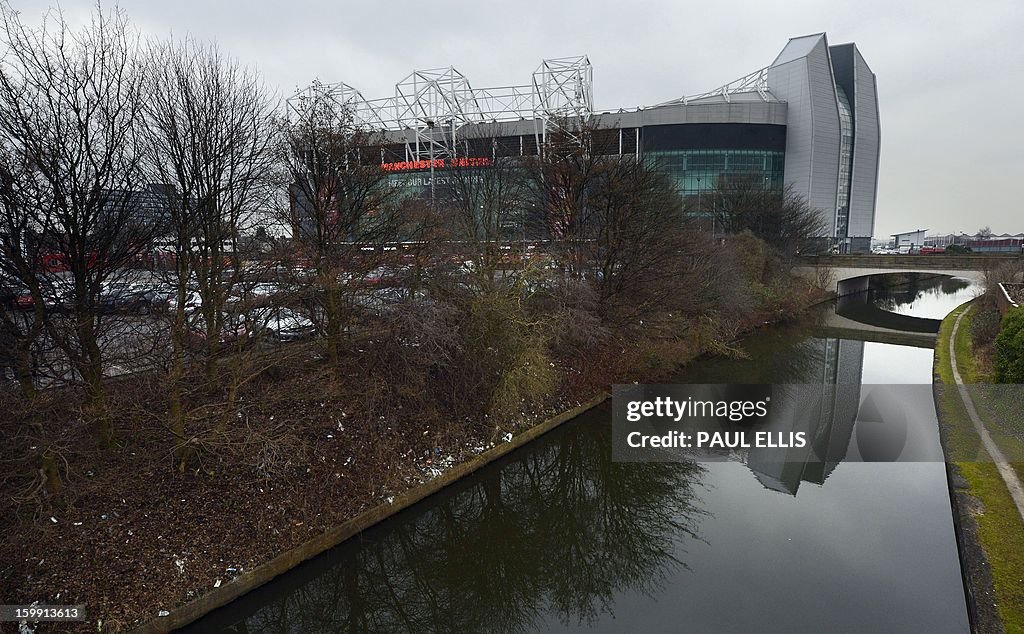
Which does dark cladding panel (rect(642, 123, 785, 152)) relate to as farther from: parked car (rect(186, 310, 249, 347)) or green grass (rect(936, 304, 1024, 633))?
parked car (rect(186, 310, 249, 347))

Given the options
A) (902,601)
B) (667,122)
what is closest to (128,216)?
(902,601)

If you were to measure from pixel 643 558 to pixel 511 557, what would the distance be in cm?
230

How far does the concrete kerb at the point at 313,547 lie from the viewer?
724 centimetres

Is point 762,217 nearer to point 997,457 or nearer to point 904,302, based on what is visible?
point 904,302

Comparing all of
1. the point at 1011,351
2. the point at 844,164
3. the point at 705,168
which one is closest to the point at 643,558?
the point at 1011,351

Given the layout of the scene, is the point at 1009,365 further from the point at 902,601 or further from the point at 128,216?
the point at 128,216

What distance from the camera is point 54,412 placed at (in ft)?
25.0

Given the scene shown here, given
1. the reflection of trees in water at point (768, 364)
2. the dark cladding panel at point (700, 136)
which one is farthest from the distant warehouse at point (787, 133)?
the reflection of trees in water at point (768, 364)

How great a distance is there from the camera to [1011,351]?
1288 centimetres

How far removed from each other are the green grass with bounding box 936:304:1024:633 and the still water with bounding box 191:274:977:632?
2.43ft

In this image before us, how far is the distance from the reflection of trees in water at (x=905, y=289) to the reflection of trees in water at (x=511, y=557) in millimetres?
36870

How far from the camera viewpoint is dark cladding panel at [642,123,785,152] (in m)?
54.5

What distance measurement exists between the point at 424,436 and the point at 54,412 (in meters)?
6.34

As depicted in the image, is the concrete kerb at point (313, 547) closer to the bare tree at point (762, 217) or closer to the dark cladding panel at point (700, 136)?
the bare tree at point (762, 217)
